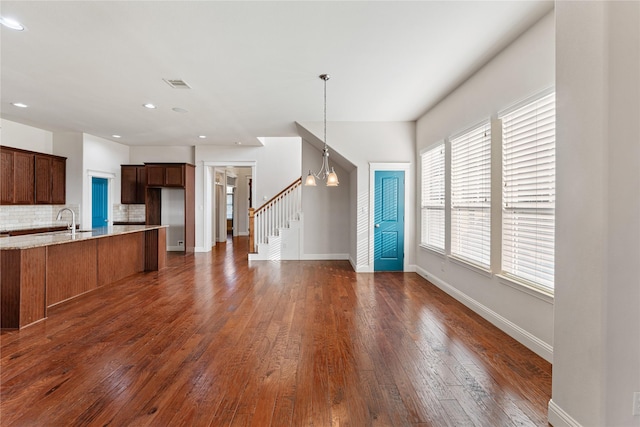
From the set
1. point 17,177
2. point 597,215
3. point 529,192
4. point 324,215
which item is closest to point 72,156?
point 17,177

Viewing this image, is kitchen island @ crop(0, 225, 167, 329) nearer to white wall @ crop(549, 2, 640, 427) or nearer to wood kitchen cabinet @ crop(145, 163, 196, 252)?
wood kitchen cabinet @ crop(145, 163, 196, 252)

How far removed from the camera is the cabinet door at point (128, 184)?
330 inches

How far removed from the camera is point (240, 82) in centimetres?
420

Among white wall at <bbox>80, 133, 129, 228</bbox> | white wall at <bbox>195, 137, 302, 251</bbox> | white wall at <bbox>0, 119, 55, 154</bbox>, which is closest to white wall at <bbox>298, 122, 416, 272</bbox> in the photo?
white wall at <bbox>195, 137, 302, 251</bbox>

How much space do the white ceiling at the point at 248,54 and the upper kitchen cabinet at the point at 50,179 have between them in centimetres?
114

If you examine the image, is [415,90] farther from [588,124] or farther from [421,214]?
[588,124]

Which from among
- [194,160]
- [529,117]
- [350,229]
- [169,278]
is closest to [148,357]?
[169,278]

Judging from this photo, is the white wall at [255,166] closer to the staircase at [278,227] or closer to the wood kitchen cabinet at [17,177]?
the staircase at [278,227]

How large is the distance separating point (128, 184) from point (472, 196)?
8379 mm

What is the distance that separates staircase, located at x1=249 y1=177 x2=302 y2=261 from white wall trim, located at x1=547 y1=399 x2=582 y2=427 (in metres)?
5.91

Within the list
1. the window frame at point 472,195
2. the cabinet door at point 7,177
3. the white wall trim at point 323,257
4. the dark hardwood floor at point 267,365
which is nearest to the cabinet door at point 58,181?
the cabinet door at point 7,177

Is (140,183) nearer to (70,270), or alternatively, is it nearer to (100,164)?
(100,164)

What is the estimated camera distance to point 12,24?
288 centimetres

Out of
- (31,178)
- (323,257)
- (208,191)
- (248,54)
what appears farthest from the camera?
(208,191)
